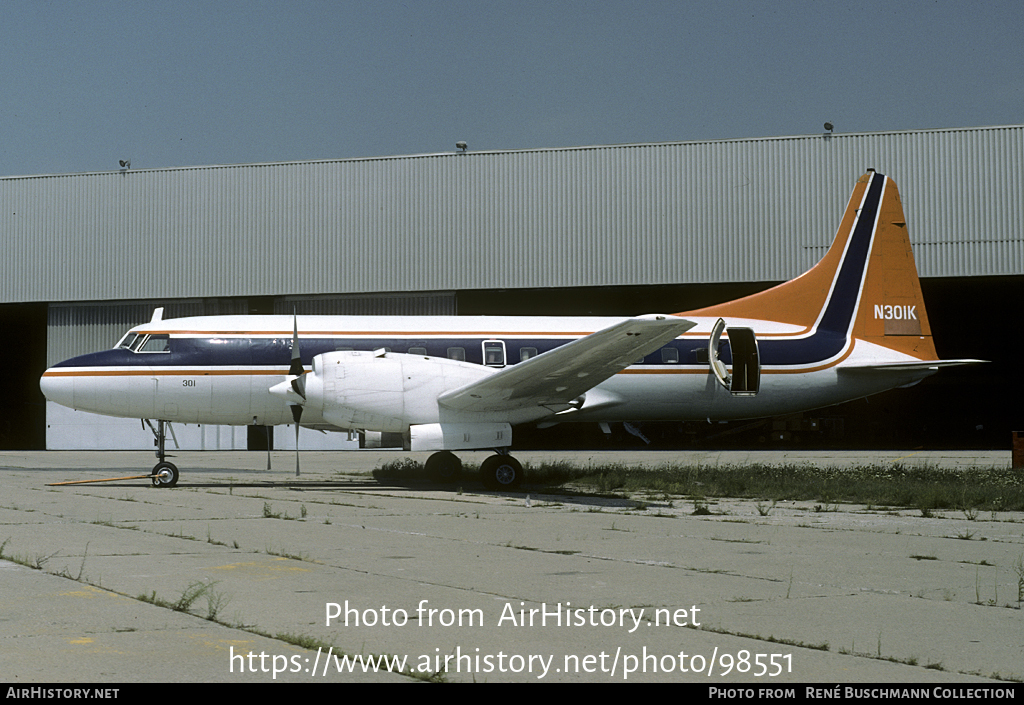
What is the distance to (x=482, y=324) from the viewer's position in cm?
1969

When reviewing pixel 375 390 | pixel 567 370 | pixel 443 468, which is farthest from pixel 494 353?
pixel 375 390

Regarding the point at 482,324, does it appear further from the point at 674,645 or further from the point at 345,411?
the point at 674,645

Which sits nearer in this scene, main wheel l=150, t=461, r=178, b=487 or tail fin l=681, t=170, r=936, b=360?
main wheel l=150, t=461, r=178, b=487

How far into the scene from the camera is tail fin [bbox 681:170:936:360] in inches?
829

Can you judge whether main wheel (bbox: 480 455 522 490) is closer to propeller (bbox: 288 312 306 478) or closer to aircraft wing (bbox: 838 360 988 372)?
propeller (bbox: 288 312 306 478)

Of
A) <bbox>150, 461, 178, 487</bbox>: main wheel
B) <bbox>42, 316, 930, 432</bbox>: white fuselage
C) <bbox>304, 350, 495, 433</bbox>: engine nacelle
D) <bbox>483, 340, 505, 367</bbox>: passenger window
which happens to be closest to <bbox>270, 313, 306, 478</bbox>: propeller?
<bbox>304, 350, 495, 433</bbox>: engine nacelle

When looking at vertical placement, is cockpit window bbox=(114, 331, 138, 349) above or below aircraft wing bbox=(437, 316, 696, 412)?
above

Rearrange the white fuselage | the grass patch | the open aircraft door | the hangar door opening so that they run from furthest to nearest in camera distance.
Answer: the hangar door opening < the open aircraft door < the white fuselage < the grass patch

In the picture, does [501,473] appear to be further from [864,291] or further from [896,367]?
[864,291]

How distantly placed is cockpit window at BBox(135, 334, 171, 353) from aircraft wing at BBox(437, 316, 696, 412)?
225 inches

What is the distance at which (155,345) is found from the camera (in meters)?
18.4

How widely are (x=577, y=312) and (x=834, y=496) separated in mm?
26442

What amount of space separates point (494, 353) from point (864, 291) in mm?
8825
